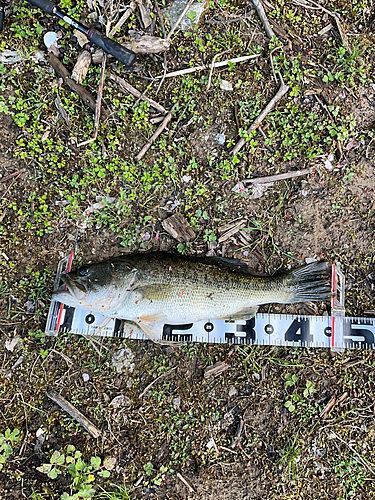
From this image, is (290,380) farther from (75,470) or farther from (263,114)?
(263,114)

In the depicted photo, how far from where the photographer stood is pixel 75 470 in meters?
3.90

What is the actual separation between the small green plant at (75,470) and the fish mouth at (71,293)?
5.74 ft

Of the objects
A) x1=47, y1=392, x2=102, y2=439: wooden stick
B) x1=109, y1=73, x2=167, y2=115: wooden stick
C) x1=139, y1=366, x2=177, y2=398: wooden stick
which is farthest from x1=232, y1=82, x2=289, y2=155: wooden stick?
x1=47, y1=392, x2=102, y2=439: wooden stick

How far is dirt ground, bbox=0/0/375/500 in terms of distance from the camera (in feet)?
13.3

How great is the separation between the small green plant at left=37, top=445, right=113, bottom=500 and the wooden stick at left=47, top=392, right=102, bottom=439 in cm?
26

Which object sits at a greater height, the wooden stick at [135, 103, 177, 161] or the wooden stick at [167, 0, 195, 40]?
the wooden stick at [167, 0, 195, 40]

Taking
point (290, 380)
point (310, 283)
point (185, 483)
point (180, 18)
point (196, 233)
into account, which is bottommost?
point (185, 483)

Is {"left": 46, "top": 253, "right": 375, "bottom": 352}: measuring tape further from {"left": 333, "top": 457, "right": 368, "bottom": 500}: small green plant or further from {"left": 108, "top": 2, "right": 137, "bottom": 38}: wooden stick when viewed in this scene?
{"left": 108, "top": 2, "right": 137, "bottom": 38}: wooden stick

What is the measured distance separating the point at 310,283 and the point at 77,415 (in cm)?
317

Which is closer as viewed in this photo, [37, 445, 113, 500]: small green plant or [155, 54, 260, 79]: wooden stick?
[37, 445, 113, 500]: small green plant

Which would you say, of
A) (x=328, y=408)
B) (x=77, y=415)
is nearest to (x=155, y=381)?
(x=77, y=415)

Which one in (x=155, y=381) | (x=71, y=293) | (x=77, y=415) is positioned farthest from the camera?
(x=155, y=381)

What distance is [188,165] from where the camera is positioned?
4297 mm

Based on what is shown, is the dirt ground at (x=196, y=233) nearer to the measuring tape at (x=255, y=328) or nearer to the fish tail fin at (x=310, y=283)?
the measuring tape at (x=255, y=328)
